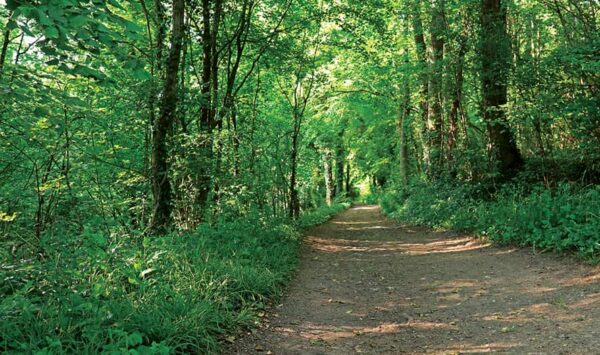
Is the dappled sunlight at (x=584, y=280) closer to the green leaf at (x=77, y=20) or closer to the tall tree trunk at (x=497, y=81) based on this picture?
the tall tree trunk at (x=497, y=81)

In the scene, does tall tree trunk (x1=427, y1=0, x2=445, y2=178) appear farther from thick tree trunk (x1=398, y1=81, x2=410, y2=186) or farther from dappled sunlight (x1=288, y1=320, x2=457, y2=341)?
dappled sunlight (x1=288, y1=320, x2=457, y2=341)

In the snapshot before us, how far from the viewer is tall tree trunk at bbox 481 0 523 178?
10719 millimetres

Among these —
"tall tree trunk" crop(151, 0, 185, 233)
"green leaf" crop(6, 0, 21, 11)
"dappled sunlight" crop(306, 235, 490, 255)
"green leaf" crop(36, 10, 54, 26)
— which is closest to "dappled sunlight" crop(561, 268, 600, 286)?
"dappled sunlight" crop(306, 235, 490, 255)

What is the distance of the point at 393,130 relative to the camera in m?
27.8

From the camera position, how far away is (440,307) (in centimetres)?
560

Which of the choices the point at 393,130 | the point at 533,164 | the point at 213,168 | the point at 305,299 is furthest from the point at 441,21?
the point at 393,130

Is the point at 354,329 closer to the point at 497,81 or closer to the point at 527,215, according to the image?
the point at 527,215

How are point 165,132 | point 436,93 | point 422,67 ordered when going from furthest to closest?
point 436,93 < point 422,67 < point 165,132

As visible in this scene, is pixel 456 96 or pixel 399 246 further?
pixel 456 96

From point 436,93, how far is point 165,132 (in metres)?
11.0

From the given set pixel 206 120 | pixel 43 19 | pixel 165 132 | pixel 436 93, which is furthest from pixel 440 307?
pixel 436 93

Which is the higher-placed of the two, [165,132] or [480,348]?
[165,132]

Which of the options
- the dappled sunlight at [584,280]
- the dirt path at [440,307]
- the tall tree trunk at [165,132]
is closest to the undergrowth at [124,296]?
the dirt path at [440,307]

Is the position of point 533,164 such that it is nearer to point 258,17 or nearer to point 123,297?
point 258,17
